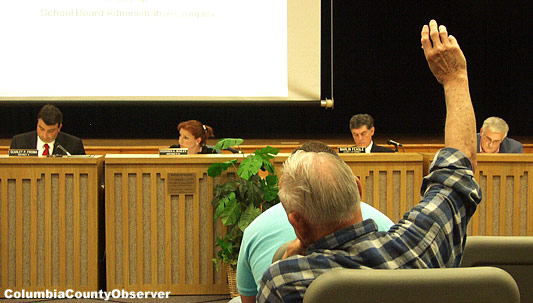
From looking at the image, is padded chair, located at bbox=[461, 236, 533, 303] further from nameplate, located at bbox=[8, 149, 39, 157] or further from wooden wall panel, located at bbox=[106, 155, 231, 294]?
nameplate, located at bbox=[8, 149, 39, 157]

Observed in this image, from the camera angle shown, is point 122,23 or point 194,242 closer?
point 194,242

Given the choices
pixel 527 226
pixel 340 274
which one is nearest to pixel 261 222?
pixel 340 274

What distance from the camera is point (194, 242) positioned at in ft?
12.1

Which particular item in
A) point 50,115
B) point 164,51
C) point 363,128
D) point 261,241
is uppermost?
point 164,51

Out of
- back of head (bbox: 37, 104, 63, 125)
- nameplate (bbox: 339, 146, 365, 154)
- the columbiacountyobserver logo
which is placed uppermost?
back of head (bbox: 37, 104, 63, 125)

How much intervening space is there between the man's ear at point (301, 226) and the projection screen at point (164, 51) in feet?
14.8

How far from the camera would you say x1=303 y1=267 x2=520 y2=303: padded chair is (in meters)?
0.96

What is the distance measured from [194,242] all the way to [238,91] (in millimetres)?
2244

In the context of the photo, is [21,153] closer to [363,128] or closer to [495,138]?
[363,128]

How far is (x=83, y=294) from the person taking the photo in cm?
361

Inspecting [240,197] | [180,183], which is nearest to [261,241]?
[240,197]

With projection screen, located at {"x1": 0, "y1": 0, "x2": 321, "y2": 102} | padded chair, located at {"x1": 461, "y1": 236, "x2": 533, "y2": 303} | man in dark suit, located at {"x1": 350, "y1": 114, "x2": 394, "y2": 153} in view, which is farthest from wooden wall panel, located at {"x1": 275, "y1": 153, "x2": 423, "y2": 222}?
padded chair, located at {"x1": 461, "y1": 236, "x2": 533, "y2": 303}

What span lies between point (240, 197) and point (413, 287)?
102 inches

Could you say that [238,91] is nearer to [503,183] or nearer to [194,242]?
[194,242]
